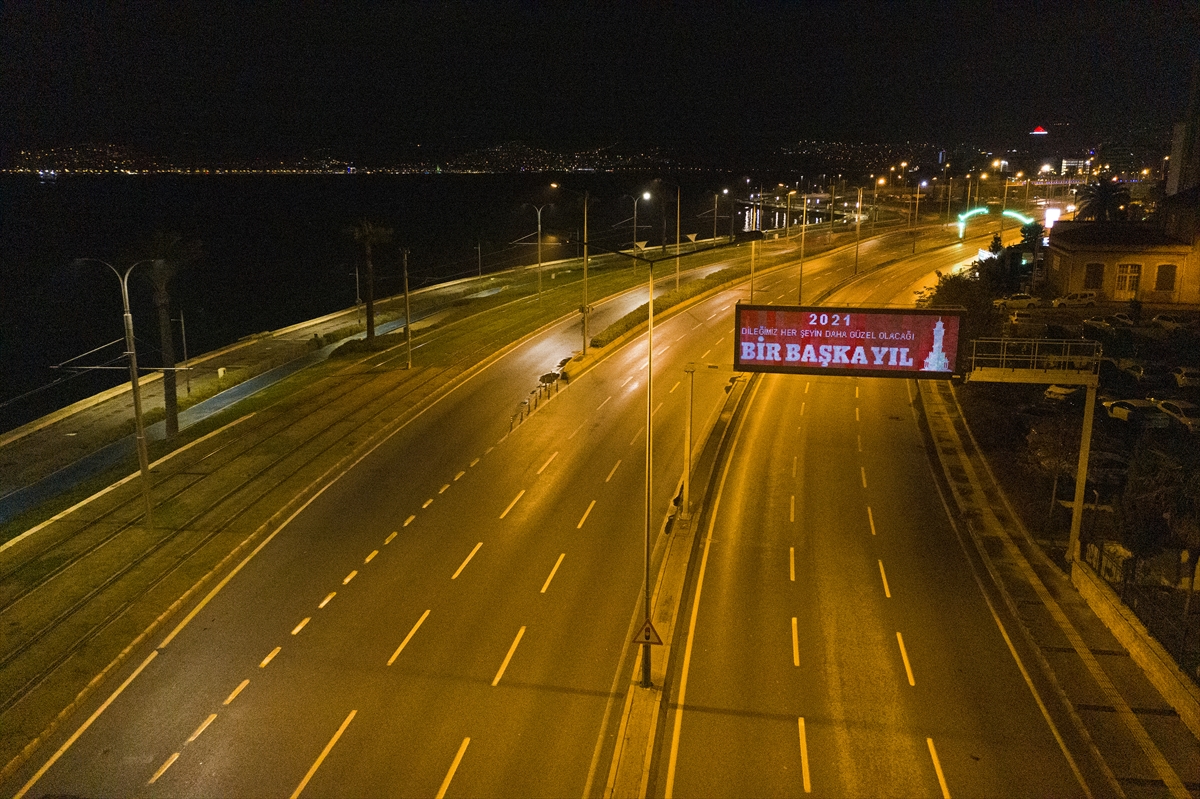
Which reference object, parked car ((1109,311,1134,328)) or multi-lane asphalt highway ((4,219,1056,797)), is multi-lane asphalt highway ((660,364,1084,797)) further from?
parked car ((1109,311,1134,328))

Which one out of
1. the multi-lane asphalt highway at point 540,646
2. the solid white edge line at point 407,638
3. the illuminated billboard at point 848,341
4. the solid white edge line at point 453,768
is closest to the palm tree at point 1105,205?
the multi-lane asphalt highway at point 540,646

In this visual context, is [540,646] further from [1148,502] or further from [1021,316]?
[1021,316]

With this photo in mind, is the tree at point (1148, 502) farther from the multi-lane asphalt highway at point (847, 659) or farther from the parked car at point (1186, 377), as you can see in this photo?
the parked car at point (1186, 377)

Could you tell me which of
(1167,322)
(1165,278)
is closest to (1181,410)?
(1167,322)

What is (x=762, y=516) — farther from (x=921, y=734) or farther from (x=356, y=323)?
(x=356, y=323)

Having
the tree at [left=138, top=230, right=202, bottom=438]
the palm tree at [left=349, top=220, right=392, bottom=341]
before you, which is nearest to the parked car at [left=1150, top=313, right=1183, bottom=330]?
the palm tree at [left=349, top=220, right=392, bottom=341]

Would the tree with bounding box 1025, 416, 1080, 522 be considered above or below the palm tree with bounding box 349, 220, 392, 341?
below
